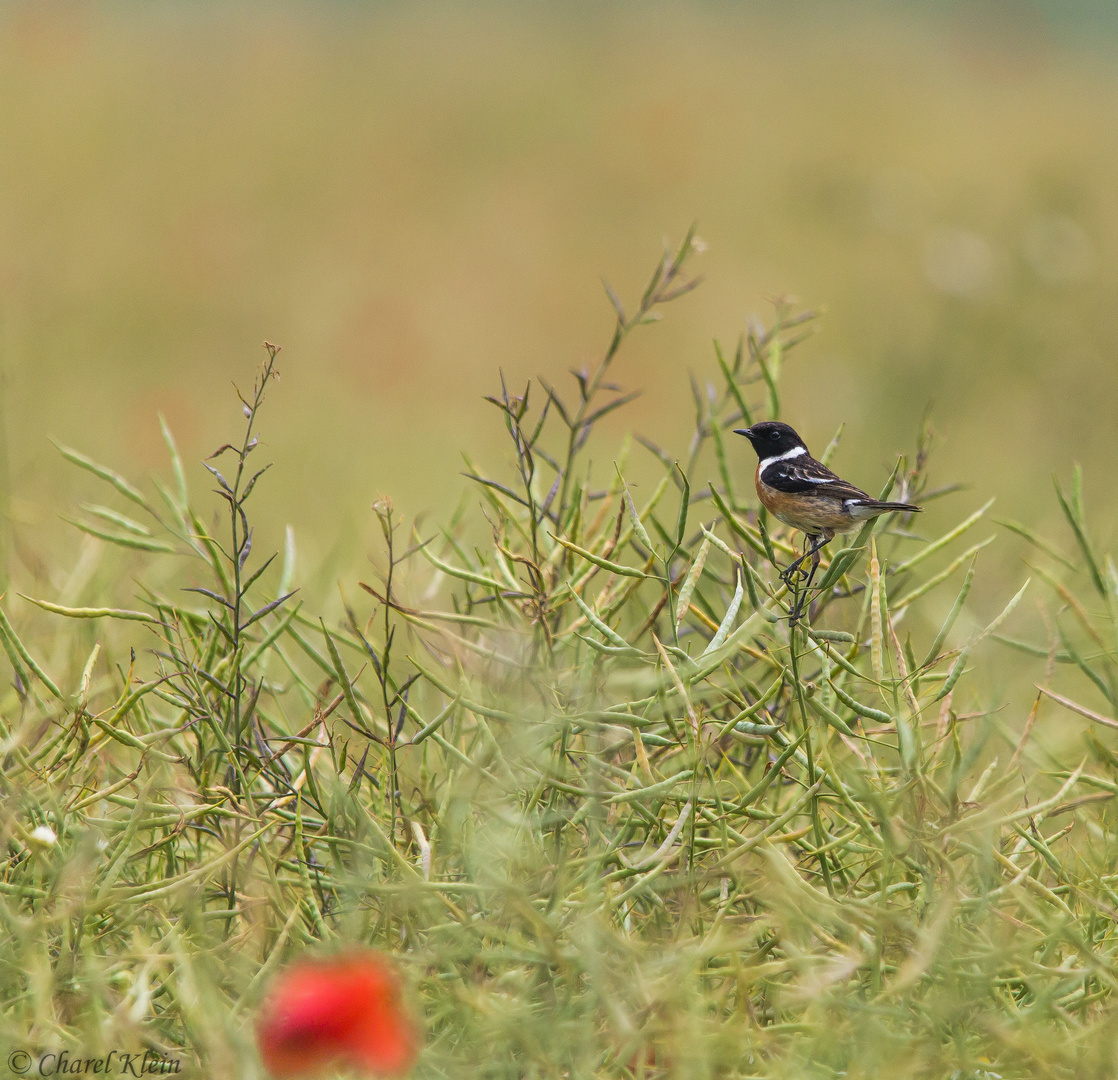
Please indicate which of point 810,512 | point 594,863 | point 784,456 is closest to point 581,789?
point 594,863

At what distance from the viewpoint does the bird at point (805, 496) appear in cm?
170

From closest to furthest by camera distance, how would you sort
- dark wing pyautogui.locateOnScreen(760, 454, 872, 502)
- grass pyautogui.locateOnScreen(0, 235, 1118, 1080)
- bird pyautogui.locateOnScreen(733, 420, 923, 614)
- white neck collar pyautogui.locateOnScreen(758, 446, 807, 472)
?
grass pyautogui.locateOnScreen(0, 235, 1118, 1080), bird pyautogui.locateOnScreen(733, 420, 923, 614), dark wing pyautogui.locateOnScreen(760, 454, 872, 502), white neck collar pyautogui.locateOnScreen(758, 446, 807, 472)

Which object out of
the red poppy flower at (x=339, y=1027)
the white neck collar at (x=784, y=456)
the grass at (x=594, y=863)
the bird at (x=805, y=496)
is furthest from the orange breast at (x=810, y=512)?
the red poppy flower at (x=339, y=1027)

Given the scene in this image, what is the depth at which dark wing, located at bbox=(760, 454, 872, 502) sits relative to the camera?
1.88 meters

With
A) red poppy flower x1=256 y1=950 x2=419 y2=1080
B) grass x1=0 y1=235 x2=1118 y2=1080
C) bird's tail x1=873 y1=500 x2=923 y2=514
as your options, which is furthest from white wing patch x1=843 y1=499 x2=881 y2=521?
red poppy flower x1=256 y1=950 x2=419 y2=1080

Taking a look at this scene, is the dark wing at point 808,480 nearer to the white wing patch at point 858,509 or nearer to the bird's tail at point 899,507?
the white wing patch at point 858,509

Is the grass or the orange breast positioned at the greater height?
the orange breast

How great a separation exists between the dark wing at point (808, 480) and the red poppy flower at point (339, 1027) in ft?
3.73

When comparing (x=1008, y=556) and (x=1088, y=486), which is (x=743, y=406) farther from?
(x=1088, y=486)

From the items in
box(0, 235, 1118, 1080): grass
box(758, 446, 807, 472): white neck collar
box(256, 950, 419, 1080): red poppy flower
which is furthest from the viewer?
box(758, 446, 807, 472): white neck collar

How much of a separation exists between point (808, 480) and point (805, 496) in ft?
0.16

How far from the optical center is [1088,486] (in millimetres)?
Result: 6125

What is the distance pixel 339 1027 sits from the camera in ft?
2.64

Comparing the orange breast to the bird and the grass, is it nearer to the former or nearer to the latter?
the bird
